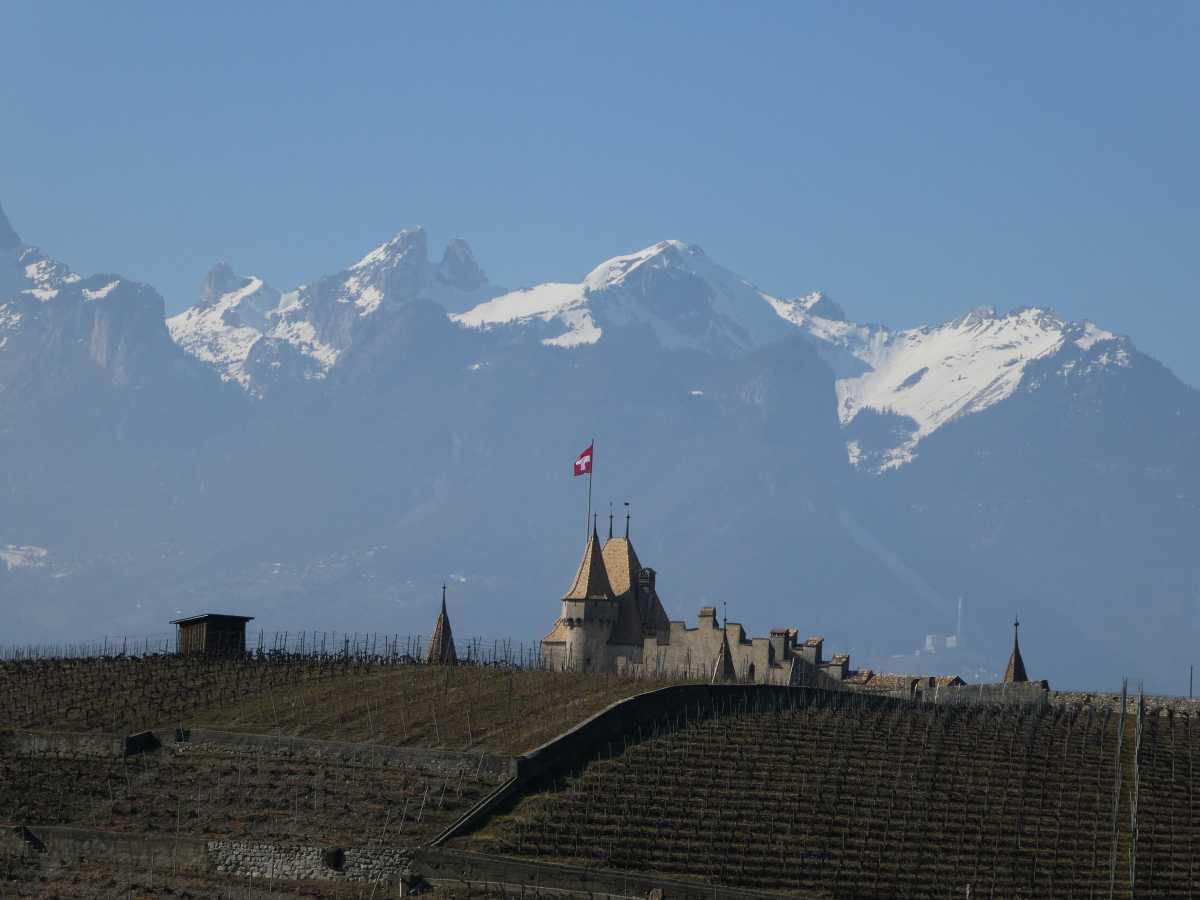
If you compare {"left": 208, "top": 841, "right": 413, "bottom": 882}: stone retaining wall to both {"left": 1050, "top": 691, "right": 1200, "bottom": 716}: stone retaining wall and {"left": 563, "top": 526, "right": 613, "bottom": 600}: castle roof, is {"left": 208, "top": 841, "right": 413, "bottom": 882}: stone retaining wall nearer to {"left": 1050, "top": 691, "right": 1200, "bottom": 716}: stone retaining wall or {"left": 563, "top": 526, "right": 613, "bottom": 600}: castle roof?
{"left": 1050, "top": 691, "right": 1200, "bottom": 716}: stone retaining wall

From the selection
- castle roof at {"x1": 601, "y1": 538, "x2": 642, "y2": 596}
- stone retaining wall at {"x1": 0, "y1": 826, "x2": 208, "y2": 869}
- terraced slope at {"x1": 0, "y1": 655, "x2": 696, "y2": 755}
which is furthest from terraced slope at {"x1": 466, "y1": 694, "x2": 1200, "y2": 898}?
castle roof at {"x1": 601, "y1": 538, "x2": 642, "y2": 596}

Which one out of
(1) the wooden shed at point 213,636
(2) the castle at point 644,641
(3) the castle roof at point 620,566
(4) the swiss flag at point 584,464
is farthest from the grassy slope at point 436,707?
(4) the swiss flag at point 584,464

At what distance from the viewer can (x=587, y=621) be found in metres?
145

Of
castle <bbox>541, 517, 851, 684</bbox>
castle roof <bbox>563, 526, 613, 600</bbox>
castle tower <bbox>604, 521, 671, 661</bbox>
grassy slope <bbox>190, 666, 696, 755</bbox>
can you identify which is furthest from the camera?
castle roof <bbox>563, 526, 613, 600</bbox>

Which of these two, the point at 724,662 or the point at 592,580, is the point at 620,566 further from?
the point at 724,662

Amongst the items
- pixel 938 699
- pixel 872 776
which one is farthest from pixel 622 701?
pixel 938 699

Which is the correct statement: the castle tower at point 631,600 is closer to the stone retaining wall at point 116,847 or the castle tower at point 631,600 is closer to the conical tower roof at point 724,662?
the conical tower roof at point 724,662

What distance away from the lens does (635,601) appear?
148375 mm

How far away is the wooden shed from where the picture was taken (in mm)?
139250

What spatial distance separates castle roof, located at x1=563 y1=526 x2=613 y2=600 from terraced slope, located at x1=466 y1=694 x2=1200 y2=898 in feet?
108

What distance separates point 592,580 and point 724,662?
13.7 meters

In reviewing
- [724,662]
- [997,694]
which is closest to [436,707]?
[724,662]

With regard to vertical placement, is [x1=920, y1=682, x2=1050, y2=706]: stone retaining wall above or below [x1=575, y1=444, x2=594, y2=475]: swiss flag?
below

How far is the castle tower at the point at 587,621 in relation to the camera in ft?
470
